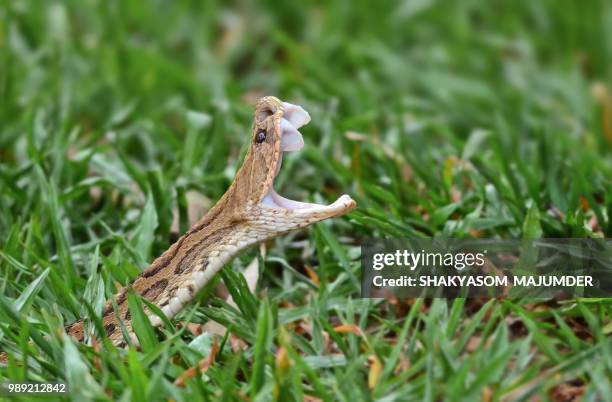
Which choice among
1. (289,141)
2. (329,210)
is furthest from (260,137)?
(329,210)

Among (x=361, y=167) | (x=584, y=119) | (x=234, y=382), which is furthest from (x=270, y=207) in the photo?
(x=584, y=119)

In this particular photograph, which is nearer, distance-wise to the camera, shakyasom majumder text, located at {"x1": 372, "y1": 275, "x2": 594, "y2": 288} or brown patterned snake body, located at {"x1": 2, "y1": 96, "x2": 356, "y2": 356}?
brown patterned snake body, located at {"x1": 2, "y1": 96, "x2": 356, "y2": 356}

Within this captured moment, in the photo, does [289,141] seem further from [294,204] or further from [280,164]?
[294,204]

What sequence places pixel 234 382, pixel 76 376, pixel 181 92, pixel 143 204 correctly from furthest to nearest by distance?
pixel 181 92, pixel 143 204, pixel 234 382, pixel 76 376

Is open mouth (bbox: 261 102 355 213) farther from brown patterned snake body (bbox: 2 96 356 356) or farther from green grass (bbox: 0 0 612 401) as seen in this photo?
green grass (bbox: 0 0 612 401)

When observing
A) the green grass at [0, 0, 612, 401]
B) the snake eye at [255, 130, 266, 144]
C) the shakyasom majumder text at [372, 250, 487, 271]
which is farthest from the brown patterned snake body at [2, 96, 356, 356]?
the shakyasom majumder text at [372, 250, 487, 271]

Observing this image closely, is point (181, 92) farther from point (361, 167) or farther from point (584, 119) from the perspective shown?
point (584, 119)
